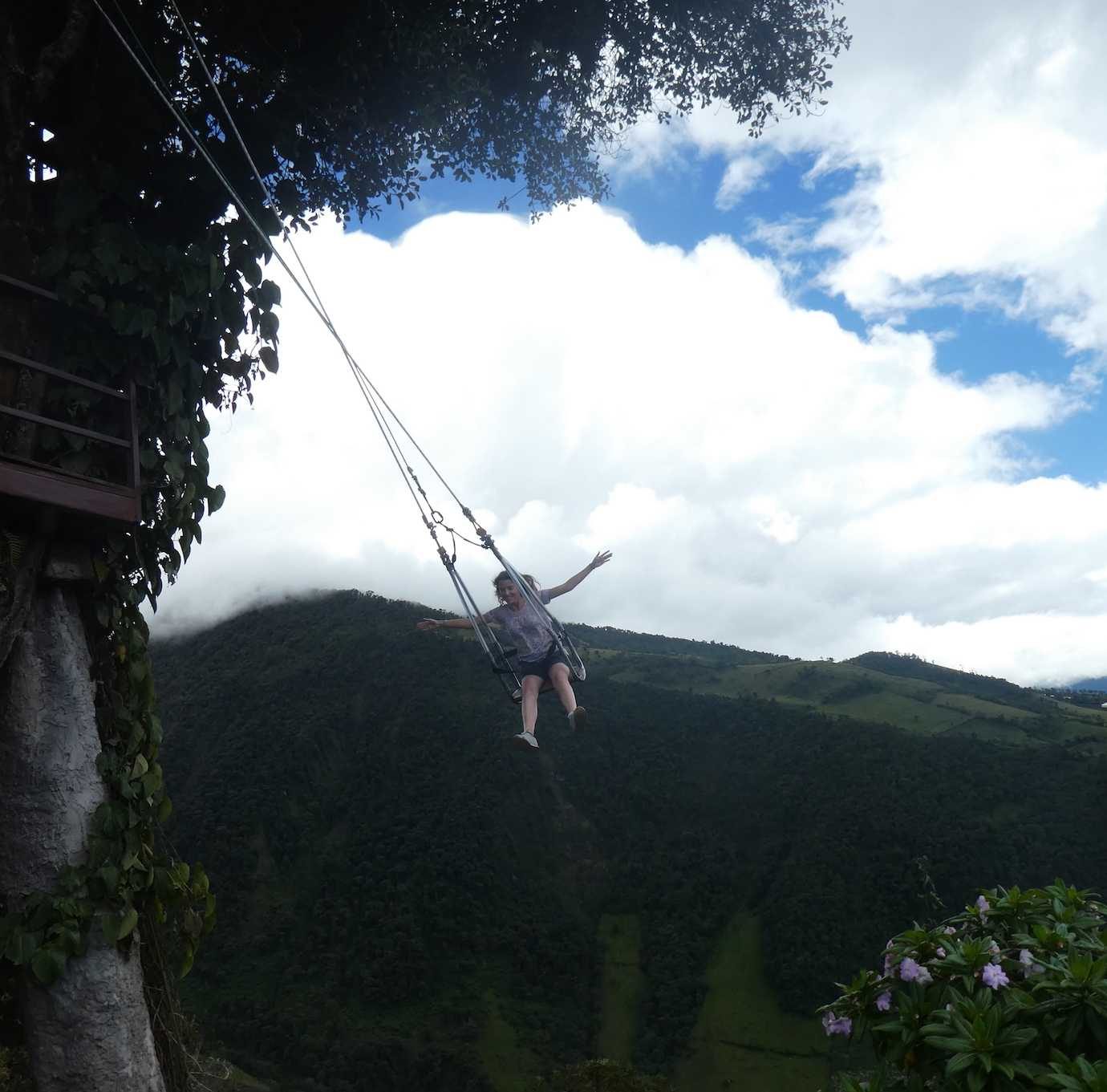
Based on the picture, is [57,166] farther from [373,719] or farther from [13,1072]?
[373,719]

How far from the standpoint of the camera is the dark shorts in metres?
6.49

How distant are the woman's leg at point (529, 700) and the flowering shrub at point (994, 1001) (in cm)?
312

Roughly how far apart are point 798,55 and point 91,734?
228 inches

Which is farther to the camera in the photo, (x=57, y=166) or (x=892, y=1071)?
(x=57, y=166)

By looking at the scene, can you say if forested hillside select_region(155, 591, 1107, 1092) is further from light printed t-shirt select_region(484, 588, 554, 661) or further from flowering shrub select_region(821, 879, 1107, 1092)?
flowering shrub select_region(821, 879, 1107, 1092)

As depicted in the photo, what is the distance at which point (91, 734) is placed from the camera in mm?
3104

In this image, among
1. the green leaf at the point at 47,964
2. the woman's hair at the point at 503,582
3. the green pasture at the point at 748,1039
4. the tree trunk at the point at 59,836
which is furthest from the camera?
the green pasture at the point at 748,1039

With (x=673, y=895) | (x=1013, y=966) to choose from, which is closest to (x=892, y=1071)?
(x=1013, y=966)

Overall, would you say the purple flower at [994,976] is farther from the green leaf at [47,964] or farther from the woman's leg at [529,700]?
the woman's leg at [529,700]

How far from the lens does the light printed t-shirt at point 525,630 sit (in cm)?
651

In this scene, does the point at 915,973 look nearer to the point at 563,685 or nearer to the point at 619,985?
the point at 563,685

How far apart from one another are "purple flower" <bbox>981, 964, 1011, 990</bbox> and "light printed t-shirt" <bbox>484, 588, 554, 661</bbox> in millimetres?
3948

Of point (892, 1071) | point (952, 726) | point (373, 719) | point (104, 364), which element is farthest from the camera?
point (373, 719)

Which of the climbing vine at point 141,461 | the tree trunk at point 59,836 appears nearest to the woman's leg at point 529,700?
the climbing vine at point 141,461
